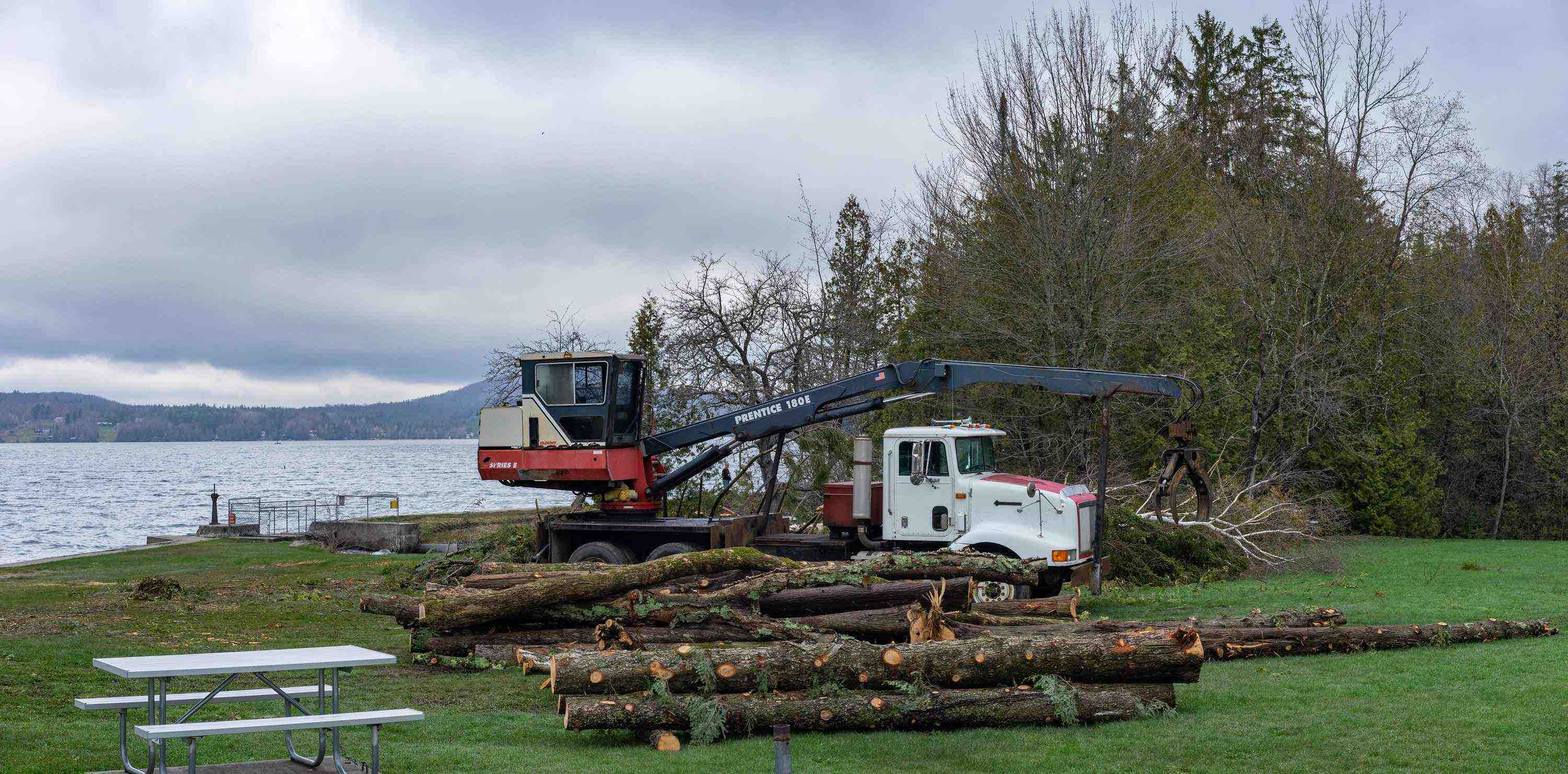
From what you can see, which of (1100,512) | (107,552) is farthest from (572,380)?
(107,552)

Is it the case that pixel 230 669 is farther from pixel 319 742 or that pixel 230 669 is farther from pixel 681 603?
pixel 681 603

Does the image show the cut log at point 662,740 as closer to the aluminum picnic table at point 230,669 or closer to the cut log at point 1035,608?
the aluminum picnic table at point 230,669

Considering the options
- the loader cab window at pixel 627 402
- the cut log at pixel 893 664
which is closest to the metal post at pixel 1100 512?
the cut log at pixel 893 664

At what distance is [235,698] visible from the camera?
25.2 ft

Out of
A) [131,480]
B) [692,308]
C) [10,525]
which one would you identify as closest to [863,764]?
[692,308]

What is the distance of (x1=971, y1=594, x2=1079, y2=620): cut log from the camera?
1330 cm

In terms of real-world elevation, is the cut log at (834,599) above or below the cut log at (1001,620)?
above

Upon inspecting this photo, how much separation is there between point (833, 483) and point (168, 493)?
8496 cm

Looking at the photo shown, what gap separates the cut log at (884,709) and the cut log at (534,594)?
3034 mm

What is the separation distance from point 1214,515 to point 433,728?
15981mm

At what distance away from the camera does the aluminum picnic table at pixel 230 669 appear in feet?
21.5

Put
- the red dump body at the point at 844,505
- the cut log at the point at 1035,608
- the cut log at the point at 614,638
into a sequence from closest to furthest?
the cut log at the point at 614,638 → the cut log at the point at 1035,608 → the red dump body at the point at 844,505

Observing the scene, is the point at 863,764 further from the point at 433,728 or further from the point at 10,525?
the point at 10,525

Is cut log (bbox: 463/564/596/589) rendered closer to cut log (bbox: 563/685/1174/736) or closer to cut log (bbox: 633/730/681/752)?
cut log (bbox: 563/685/1174/736)
